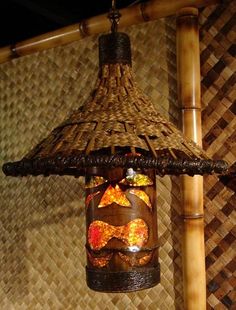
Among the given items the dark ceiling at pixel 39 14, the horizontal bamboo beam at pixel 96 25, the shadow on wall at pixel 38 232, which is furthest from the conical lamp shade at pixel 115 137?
the dark ceiling at pixel 39 14

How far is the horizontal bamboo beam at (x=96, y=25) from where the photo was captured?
2.34m

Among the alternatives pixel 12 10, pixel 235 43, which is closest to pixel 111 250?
pixel 235 43

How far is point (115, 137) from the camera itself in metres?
1.44

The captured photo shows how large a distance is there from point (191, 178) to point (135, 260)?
727mm

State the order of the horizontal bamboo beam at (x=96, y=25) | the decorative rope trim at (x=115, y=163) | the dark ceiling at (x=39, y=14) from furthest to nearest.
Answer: the dark ceiling at (x=39, y=14)
the horizontal bamboo beam at (x=96, y=25)
the decorative rope trim at (x=115, y=163)

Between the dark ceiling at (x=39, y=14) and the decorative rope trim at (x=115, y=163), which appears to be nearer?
the decorative rope trim at (x=115, y=163)

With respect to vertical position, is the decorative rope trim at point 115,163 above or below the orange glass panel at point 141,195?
above

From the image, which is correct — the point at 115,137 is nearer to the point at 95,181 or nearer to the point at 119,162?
the point at 119,162

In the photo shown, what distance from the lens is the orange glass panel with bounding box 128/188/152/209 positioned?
167cm

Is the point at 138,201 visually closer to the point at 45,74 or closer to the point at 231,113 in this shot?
the point at 231,113

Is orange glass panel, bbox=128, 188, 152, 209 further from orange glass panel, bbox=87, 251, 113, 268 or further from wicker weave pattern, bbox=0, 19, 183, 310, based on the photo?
wicker weave pattern, bbox=0, 19, 183, 310

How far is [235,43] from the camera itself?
86.9 inches

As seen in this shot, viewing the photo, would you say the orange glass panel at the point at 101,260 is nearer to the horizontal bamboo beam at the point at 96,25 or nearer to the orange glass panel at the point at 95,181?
the orange glass panel at the point at 95,181

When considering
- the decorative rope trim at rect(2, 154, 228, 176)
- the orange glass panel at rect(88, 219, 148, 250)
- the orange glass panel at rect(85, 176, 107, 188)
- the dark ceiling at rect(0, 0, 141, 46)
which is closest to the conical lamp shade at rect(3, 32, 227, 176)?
the decorative rope trim at rect(2, 154, 228, 176)
